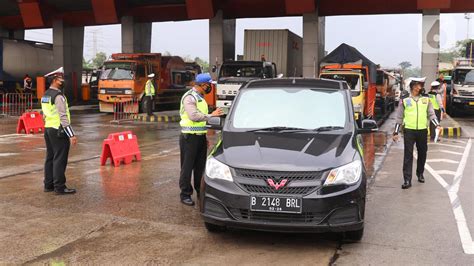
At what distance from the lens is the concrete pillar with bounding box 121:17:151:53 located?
1152 inches

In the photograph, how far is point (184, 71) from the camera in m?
28.3

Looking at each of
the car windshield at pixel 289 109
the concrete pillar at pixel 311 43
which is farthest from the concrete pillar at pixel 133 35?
the car windshield at pixel 289 109

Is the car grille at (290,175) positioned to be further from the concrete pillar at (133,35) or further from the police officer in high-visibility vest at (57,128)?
the concrete pillar at (133,35)

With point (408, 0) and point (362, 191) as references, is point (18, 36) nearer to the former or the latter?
point (408, 0)

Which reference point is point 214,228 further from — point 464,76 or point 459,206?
point 464,76

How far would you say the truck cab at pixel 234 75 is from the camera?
18969 millimetres

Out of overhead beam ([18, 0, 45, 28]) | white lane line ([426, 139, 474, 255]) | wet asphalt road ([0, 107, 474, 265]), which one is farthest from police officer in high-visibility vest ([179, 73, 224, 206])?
overhead beam ([18, 0, 45, 28])

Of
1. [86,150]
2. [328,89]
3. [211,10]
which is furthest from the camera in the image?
[211,10]

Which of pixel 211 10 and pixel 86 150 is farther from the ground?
pixel 211 10

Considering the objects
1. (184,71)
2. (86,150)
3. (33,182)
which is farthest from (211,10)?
(33,182)

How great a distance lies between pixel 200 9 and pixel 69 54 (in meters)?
11.2

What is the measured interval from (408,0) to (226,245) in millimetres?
21238

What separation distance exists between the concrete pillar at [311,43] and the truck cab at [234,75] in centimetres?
523

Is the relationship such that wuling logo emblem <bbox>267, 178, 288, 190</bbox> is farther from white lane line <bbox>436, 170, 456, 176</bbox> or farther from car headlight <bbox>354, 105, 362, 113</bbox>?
car headlight <bbox>354, 105, 362, 113</bbox>
